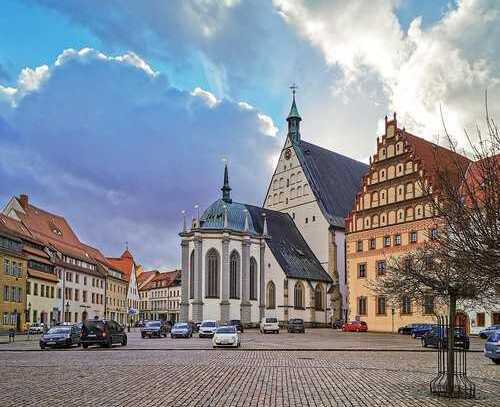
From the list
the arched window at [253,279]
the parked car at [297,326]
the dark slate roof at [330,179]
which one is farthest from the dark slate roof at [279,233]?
the parked car at [297,326]

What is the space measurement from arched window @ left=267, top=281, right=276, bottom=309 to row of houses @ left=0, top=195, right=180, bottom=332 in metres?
17.3

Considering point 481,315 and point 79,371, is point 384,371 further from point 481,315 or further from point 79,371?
point 481,315

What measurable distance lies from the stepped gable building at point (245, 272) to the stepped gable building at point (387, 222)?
1313cm

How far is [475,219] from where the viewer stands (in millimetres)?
12930

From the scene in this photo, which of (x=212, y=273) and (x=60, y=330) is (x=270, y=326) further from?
(x=60, y=330)

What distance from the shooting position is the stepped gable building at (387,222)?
6350 cm

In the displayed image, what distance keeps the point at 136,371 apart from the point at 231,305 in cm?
5772

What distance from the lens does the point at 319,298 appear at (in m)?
86.8

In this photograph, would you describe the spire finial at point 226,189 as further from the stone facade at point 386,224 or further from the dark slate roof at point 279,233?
the stone facade at point 386,224

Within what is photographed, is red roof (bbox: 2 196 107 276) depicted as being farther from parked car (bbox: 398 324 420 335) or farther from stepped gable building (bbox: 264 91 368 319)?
parked car (bbox: 398 324 420 335)

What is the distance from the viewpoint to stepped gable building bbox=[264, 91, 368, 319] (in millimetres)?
89000

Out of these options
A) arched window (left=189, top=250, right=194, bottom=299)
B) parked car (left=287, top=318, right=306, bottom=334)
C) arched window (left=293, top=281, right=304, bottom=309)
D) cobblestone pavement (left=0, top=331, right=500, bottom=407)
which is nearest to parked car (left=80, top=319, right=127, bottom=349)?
cobblestone pavement (left=0, top=331, right=500, bottom=407)

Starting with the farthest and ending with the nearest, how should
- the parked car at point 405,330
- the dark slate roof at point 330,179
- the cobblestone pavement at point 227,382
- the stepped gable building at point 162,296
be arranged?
1. the stepped gable building at point 162,296
2. the dark slate roof at point 330,179
3. the parked car at point 405,330
4. the cobblestone pavement at point 227,382

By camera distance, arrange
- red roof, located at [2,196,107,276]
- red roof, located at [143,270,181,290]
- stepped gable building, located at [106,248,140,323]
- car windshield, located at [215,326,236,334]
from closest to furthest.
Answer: car windshield, located at [215,326,236,334]
red roof, located at [2,196,107,276]
stepped gable building, located at [106,248,140,323]
red roof, located at [143,270,181,290]
